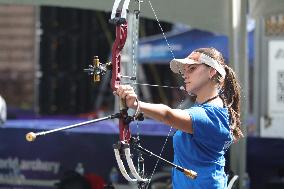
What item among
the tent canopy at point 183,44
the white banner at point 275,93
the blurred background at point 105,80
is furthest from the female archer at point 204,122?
the tent canopy at point 183,44

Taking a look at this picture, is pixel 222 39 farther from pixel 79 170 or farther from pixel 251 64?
pixel 79 170

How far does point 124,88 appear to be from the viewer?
3.20m

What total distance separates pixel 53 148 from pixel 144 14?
1484 mm

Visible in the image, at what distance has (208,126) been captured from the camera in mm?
3430

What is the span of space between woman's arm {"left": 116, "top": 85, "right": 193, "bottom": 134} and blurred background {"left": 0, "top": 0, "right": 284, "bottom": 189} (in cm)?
91

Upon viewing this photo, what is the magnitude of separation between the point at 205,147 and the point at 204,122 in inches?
5.5

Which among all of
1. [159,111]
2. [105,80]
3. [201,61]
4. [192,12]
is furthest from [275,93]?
[105,80]

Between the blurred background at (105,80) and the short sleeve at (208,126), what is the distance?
2.68ft

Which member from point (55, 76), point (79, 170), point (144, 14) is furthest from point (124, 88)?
point (55, 76)

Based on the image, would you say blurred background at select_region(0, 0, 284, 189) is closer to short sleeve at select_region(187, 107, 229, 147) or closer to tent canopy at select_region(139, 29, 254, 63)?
tent canopy at select_region(139, 29, 254, 63)

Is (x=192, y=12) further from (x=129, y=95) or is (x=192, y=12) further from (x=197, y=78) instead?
(x=129, y=95)

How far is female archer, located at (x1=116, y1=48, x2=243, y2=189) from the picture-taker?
3414mm

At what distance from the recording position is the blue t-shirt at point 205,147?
344cm

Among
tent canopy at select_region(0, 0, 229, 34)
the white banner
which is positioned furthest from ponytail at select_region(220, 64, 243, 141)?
the white banner
